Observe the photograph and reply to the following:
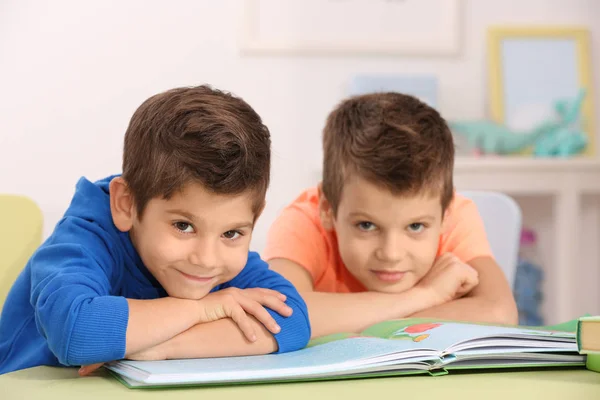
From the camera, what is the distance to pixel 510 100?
124 inches

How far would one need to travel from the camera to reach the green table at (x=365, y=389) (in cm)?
69

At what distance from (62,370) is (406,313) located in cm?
55

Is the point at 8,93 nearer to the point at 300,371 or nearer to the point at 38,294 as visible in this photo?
the point at 38,294

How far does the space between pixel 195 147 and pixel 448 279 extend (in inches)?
21.5

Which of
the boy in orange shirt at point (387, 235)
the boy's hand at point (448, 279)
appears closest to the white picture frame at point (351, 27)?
the boy in orange shirt at point (387, 235)

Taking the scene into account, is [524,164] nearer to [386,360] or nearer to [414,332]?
[414,332]

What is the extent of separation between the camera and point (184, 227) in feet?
3.18

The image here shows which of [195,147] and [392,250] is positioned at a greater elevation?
[195,147]

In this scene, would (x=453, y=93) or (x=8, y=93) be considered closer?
(x=8, y=93)

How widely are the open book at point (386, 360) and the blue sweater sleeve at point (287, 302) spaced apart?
5cm

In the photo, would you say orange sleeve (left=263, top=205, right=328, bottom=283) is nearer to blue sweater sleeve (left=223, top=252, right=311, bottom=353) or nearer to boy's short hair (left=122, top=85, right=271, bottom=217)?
blue sweater sleeve (left=223, top=252, right=311, bottom=353)

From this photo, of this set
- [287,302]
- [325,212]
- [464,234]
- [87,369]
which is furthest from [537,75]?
[87,369]

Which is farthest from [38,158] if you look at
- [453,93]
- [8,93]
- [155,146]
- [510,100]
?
[155,146]

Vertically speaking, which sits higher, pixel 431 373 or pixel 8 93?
pixel 8 93
